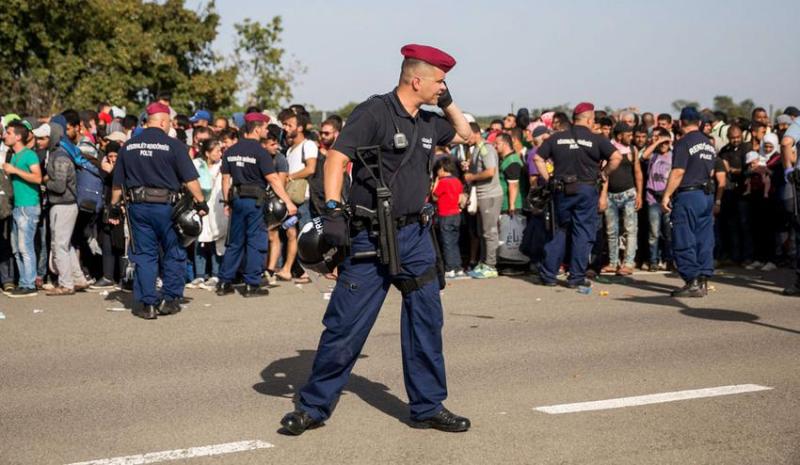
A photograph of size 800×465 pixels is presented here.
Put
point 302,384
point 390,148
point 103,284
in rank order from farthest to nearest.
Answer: point 103,284
point 302,384
point 390,148

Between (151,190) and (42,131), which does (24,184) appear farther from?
(151,190)

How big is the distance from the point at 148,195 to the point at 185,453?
5067 millimetres

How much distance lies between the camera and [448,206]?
46.0ft

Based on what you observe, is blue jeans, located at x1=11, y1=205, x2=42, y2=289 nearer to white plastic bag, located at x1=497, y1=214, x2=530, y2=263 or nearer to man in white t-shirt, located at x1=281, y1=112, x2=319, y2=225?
man in white t-shirt, located at x1=281, y1=112, x2=319, y2=225

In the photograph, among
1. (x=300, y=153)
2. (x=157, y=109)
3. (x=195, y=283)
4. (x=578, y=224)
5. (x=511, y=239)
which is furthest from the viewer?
(x=511, y=239)

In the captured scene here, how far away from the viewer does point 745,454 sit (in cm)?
578

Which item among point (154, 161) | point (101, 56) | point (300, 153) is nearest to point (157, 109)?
point (154, 161)

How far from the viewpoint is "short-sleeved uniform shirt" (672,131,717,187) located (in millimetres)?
11867

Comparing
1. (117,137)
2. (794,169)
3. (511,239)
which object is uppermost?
(117,137)

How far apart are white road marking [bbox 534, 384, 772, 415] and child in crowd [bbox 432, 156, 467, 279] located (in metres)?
6.84

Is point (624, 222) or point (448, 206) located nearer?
point (448, 206)

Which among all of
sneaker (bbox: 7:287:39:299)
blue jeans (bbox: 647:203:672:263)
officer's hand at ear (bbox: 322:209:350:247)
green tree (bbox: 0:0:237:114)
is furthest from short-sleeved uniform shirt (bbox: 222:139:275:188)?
green tree (bbox: 0:0:237:114)

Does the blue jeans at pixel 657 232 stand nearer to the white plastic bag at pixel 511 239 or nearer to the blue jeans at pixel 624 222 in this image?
the blue jeans at pixel 624 222

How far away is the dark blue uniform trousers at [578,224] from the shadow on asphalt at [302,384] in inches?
191
